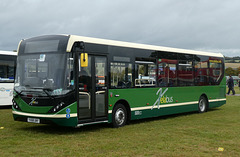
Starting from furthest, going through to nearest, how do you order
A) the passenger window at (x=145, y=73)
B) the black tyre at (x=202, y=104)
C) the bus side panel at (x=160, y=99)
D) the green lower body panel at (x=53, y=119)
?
the black tyre at (x=202, y=104), the passenger window at (x=145, y=73), the bus side panel at (x=160, y=99), the green lower body panel at (x=53, y=119)

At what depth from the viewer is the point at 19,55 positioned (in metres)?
11.0

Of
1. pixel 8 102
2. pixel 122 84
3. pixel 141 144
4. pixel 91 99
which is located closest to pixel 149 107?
pixel 122 84

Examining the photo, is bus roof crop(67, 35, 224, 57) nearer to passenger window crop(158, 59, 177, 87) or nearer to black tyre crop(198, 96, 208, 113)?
passenger window crop(158, 59, 177, 87)

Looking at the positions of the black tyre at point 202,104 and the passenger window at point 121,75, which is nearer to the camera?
the passenger window at point 121,75

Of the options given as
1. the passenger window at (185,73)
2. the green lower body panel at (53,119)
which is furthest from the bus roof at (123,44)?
the green lower body panel at (53,119)

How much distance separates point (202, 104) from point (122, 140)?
866cm

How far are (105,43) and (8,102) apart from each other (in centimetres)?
909

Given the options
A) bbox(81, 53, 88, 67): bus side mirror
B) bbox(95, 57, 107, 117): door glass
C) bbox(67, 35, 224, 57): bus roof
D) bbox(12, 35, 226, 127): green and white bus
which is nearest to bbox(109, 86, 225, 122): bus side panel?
bbox(12, 35, 226, 127): green and white bus

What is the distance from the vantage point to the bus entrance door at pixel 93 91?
10453mm

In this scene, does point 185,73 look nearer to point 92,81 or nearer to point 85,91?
point 92,81

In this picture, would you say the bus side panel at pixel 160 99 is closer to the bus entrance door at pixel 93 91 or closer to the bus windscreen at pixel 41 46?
the bus entrance door at pixel 93 91

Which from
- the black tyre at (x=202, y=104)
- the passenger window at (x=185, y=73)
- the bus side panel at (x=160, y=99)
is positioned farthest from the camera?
the black tyre at (x=202, y=104)

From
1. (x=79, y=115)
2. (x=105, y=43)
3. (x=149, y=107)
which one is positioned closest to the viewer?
(x=79, y=115)

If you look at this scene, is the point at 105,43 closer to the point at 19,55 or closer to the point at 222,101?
the point at 19,55
